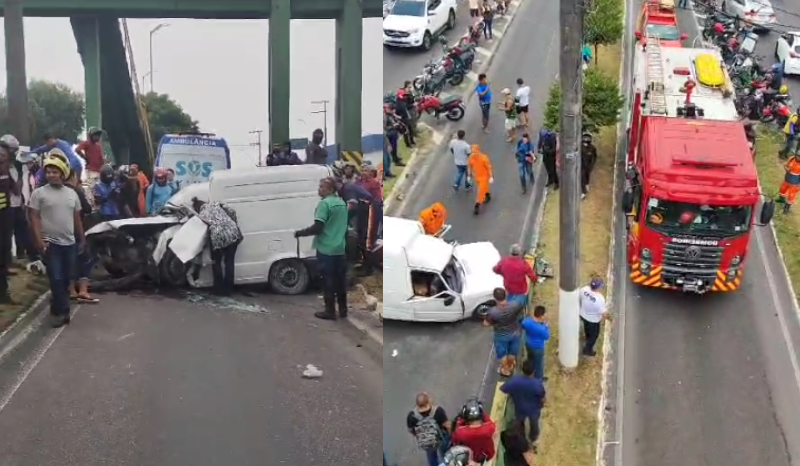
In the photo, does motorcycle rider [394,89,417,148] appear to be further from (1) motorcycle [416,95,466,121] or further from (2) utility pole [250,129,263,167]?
(2) utility pole [250,129,263,167]

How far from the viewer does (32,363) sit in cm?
261

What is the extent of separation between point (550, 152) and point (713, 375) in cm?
381

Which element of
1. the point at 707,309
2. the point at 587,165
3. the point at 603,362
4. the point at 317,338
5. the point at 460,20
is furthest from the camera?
the point at 460,20

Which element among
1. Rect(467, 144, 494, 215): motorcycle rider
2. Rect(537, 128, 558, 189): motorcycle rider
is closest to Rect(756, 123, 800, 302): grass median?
Rect(537, 128, 558, 189): motorcycle rider

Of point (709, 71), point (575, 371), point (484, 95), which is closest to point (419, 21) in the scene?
point (484, 95)

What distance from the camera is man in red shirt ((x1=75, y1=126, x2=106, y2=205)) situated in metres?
2.54

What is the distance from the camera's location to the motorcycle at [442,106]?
526 inches

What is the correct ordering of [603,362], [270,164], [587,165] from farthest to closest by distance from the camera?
[587,165] < [603,362] < [270,164]

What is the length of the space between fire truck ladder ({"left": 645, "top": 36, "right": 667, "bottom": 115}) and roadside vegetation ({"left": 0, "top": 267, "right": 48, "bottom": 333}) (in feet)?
27.7

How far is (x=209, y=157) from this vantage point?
2.65m

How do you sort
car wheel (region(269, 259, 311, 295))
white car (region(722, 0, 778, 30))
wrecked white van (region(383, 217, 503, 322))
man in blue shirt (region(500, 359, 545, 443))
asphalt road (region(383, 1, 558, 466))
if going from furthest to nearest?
white car (region(722, 0, 778, 30)) < wrecked white van (region(383, 217, 503, 322)) < asphalt road (region(383, 1, 558, 466)) < man in blue shirt (region(500, 359, 545, 443)) < car wheel (region(269, 259, 311, 295))

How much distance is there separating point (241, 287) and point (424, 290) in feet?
17.7

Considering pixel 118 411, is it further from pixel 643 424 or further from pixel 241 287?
pixel 643 424

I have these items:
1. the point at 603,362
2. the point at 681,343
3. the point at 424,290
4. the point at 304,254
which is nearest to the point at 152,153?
the point at 304,254
